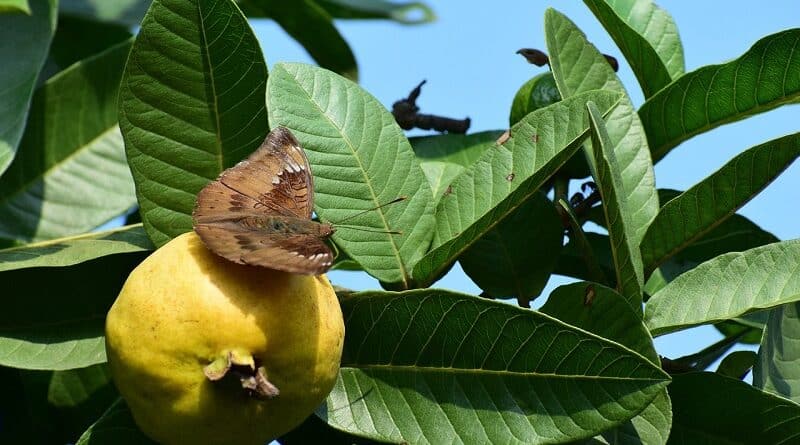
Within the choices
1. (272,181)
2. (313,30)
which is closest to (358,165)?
(272,181)

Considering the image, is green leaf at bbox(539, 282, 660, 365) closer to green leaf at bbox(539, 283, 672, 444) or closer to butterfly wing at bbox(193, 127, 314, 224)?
green leaf at bbox(539, 283, 672, 444)

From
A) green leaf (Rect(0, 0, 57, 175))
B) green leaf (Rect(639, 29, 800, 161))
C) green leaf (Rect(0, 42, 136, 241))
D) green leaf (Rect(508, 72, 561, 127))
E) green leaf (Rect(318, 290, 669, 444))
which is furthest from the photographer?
green leaf (Rect(0, 42, 136, 241))

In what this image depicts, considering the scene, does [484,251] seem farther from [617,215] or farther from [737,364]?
[737,364]

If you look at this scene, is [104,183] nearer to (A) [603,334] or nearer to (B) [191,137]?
(B) [191,137]

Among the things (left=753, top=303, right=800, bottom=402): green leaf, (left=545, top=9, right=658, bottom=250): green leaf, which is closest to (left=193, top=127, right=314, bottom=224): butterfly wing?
(left=545, top=9, right=658, bottom=250): green leaf

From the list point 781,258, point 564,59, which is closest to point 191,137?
point 564,59
